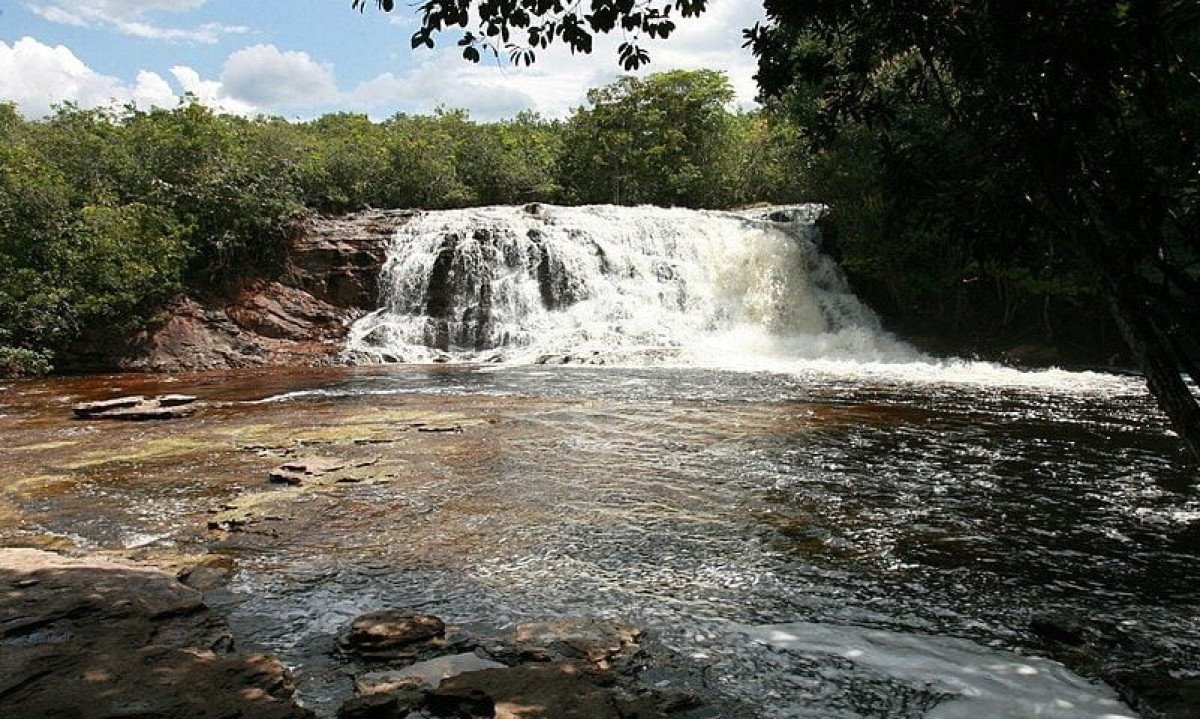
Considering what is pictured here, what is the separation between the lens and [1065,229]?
3.12 metres

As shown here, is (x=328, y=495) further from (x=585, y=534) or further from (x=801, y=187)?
(x=801, y=187)

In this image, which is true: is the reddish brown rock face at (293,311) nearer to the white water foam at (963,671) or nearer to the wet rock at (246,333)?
the wet rock at (246,333)

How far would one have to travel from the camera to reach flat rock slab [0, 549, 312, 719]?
9.32 feet

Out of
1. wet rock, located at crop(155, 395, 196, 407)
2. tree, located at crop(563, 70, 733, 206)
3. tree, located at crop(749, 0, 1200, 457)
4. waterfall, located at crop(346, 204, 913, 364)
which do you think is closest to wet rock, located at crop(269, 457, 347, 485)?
wet rock, located at crop(155, 395, 196, 407)

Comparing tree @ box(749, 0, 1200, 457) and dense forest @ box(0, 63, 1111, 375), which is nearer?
tree @ box(749, 0, 1200, 457)

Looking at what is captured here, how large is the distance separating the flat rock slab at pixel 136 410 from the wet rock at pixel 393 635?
8.62m

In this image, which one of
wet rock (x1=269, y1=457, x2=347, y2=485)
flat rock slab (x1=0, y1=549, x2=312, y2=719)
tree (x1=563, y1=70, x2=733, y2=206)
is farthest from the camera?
tree (x1=563, y1=70, x2=733, y2=206)

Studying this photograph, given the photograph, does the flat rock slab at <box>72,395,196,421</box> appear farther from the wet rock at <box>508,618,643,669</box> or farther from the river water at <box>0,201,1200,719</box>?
the wet rock at <box>508,618,643,669</box>

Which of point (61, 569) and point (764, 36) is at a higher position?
point (764, 36)

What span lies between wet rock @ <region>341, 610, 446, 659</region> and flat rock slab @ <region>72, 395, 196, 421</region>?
8621 mm

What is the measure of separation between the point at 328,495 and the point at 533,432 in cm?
336

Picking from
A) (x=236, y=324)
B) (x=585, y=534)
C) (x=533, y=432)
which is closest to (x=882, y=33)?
(x=585, y=534)

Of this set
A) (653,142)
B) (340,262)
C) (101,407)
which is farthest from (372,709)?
(653,142)

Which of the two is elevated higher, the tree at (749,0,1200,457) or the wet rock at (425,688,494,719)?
the tree at (749,0,1200,457)
